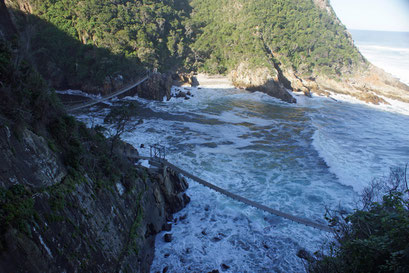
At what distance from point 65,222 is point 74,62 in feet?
87.8

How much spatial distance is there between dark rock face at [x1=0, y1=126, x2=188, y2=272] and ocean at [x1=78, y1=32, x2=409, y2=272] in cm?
160

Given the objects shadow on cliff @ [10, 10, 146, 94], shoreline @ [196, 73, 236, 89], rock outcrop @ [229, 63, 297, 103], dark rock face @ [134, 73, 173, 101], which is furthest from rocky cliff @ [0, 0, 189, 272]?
shoreline @ [196, 73, 236, 89]

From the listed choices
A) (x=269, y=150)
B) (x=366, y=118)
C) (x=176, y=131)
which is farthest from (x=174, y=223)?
(x=366, y=118)

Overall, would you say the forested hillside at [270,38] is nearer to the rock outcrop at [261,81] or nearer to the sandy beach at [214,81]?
the rock outcrop at [261,81]

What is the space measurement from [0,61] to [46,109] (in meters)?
1.17

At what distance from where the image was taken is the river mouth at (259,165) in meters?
7.81

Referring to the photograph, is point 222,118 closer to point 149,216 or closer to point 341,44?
point 149,216

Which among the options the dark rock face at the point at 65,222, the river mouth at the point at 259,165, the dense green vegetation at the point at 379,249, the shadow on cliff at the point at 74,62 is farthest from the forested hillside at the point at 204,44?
the dense green vegetation at the point at 379,249

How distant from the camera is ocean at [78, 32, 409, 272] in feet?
25.7

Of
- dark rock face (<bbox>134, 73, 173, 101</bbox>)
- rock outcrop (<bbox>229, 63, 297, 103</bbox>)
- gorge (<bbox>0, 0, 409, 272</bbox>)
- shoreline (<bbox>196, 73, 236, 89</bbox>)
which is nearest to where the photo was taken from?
gorge (<bbox>0, 0, 409, 272</bbox>)

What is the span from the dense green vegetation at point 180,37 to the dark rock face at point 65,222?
860 inches

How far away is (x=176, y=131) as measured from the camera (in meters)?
18.1

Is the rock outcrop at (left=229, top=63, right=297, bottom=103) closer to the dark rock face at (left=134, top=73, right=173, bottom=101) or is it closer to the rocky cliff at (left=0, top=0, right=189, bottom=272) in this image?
the dark rock face at (left=134, top=73, right=173, bottom=101)

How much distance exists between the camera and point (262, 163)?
1358cm
